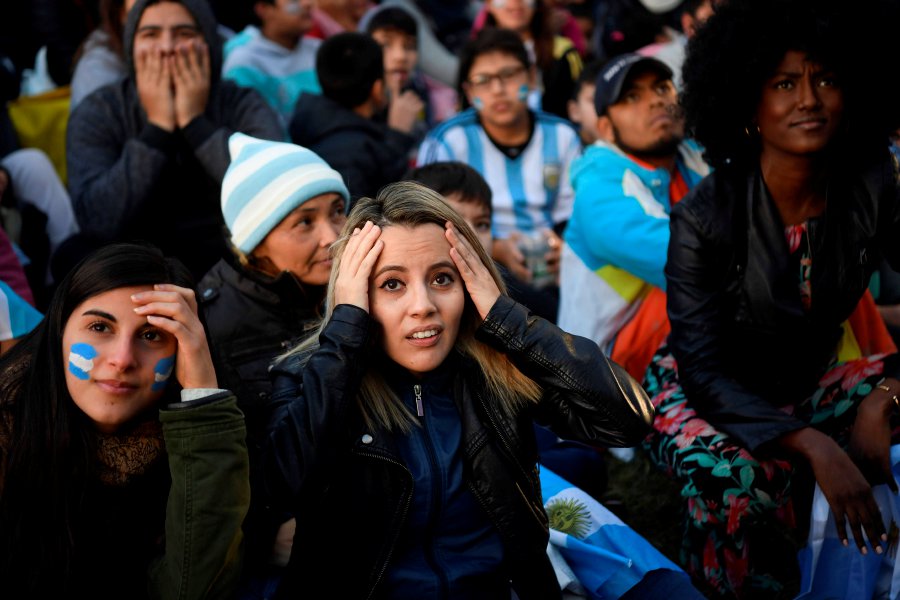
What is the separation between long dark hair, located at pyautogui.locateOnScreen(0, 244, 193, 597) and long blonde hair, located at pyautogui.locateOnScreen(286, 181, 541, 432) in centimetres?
60

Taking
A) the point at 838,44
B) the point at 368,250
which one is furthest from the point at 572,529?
the point at 838,44

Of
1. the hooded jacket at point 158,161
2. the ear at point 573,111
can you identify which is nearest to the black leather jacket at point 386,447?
the hooded jacket at point 158,161

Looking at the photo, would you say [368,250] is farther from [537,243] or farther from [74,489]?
[537,243]

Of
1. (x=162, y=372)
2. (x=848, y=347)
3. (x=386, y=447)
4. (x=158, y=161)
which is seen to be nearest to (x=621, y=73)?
(x=848, y=347)

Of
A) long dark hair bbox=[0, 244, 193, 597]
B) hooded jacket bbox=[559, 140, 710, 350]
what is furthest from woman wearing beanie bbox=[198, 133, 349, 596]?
hooded jacket bbox=[559, 140, 710, 350]

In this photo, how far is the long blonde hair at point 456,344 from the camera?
8.29 ft

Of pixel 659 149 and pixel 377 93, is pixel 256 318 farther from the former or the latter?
Result: pixel 377 93

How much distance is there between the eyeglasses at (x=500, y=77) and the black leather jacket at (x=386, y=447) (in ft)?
10.1

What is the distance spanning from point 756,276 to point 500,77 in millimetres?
2572

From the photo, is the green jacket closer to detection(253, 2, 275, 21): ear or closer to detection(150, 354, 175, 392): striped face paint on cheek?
detection(150, 354, 175, 392): striped face paint on cheek

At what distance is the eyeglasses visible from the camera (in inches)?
212

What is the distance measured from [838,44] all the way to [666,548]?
77.6 inches

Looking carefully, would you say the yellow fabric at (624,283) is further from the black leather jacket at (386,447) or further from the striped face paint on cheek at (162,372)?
the striped face paint on cheek at (162,372)

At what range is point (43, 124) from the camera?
5605 mm
